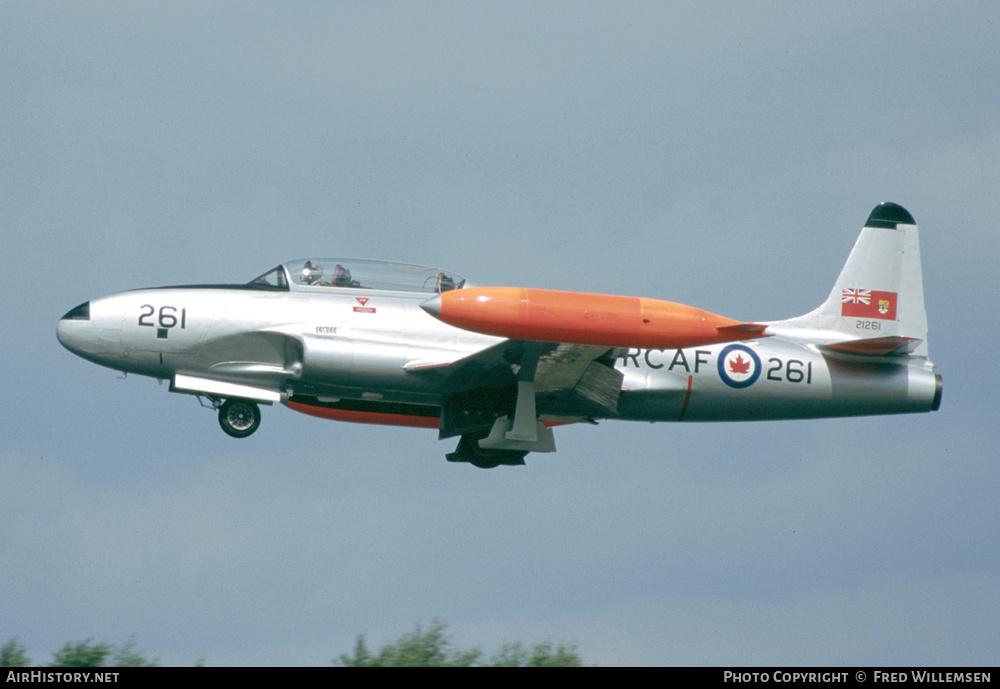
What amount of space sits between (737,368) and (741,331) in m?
3.58

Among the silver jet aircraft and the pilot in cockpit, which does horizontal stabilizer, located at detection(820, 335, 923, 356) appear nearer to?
the silver jet aircraft

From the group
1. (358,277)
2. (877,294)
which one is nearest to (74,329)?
(358,277)

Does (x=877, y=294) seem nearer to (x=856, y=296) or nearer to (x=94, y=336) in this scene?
(x=856, y=296)

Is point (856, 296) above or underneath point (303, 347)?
above

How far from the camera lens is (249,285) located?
18.1m

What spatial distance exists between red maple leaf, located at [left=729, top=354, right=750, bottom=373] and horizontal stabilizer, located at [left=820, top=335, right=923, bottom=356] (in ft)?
4.19

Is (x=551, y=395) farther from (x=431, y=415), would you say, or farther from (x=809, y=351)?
(x=809, y=351)

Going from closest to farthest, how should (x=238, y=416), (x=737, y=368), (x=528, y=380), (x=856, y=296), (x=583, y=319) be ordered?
(x=583, y=319) → (x=528, y=380) → (x=238, y=416) → (x=737, y=368) → (x=856, y=296)

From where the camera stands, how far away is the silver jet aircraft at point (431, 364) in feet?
57.2

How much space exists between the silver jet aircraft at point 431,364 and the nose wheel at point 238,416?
0.02 metres

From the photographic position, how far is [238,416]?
59.2 feet

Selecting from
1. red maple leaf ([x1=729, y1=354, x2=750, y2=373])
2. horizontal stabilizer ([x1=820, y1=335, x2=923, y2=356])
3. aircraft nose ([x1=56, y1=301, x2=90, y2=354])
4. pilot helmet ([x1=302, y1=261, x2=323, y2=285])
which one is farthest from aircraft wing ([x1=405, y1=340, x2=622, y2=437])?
aircraft nose ([x1=56, y1=301, x2=90, y2=354])

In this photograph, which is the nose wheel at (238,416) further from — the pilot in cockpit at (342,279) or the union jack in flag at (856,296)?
the union jack in flag at (856,296)
